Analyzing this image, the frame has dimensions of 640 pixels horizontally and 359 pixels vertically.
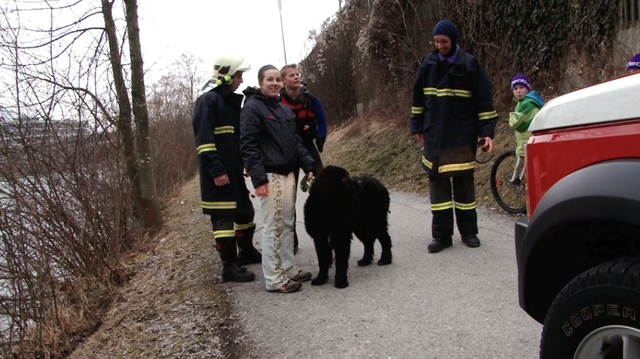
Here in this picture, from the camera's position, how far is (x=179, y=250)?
743 centimetres

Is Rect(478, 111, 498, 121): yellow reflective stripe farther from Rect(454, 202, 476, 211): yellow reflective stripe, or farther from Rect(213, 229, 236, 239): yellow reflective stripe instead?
Rect(213, 229, 236, 239): yellow reflective stripe

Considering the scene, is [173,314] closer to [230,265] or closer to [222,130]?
[230,265]

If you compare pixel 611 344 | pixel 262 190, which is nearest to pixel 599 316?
pixel 611 344

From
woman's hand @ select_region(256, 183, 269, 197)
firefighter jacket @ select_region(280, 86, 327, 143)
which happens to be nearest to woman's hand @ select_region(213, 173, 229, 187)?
woman's hand @ select_region(256, 183, 269, 197)

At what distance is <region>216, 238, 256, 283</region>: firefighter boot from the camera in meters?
4.95

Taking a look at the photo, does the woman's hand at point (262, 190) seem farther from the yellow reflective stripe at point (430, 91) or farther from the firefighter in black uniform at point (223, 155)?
Answer: the yellow reflective stripe at point (430, 91)

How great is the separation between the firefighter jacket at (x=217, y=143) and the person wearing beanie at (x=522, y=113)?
3.64 meters

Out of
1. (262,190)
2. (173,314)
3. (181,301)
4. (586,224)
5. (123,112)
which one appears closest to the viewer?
(586,224)

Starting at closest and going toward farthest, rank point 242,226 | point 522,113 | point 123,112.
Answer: point 242,226 < point 522,113 < point 123,112

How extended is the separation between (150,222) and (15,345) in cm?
342

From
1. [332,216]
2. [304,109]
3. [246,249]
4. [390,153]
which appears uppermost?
[304,109]

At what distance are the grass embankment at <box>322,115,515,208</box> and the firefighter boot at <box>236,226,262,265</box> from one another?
3631 mm

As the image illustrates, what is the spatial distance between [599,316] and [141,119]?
7598mm

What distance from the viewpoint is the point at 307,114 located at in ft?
18.4
